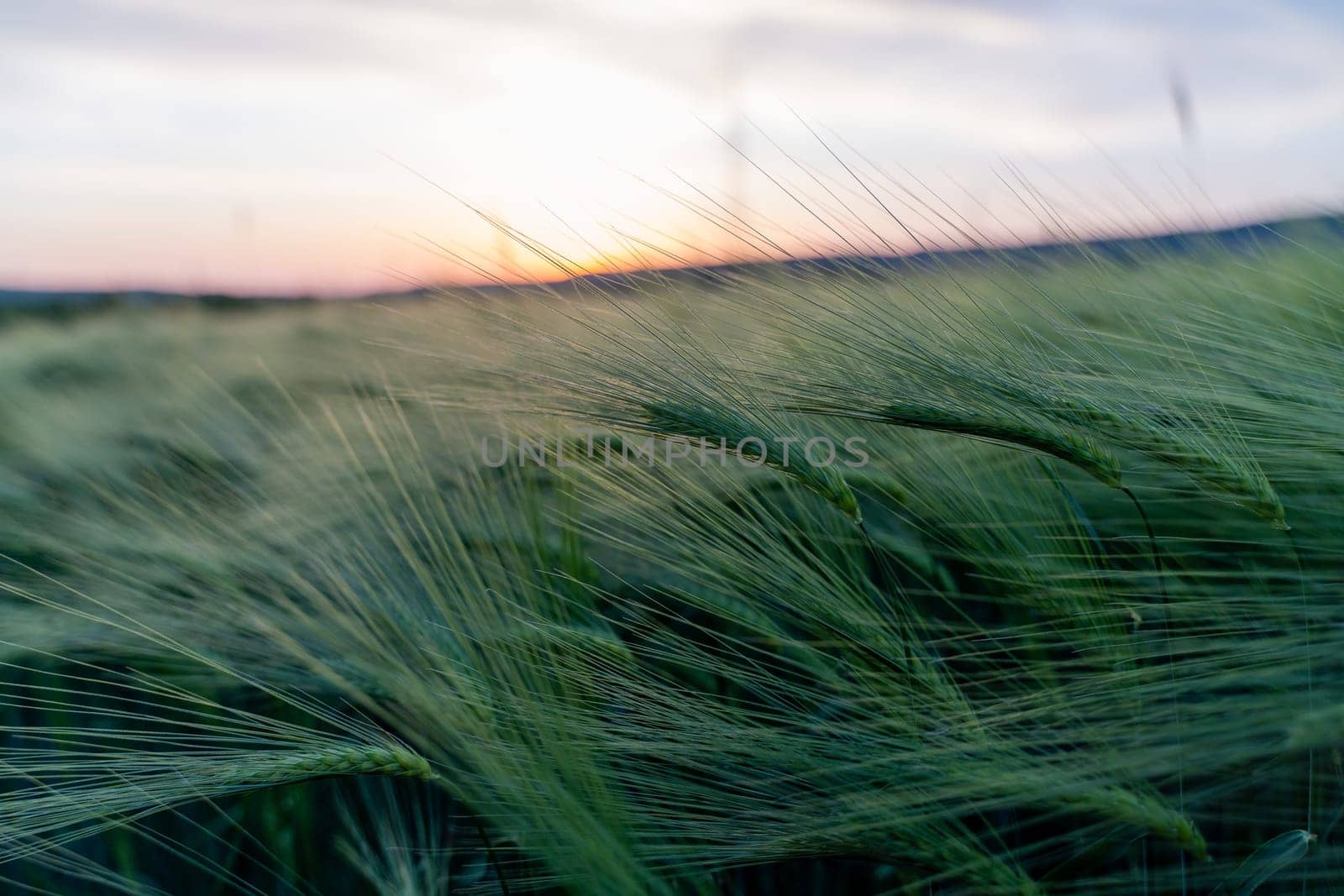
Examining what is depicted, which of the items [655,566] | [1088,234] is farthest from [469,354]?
[1088,234]

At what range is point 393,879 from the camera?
2.48ft

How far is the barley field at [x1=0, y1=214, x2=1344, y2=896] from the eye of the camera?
0.57 m

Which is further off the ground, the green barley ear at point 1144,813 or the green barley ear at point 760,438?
the green barley ear at point 760,438

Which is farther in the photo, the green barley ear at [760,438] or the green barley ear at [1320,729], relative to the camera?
the green barley ear at [760,438]

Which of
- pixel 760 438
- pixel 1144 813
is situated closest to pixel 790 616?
pixel 760 438

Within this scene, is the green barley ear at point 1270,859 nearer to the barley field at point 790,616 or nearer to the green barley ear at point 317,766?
the barley field at point 790,616

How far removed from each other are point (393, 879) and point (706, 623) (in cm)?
41

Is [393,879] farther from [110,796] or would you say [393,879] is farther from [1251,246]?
[1251,246]

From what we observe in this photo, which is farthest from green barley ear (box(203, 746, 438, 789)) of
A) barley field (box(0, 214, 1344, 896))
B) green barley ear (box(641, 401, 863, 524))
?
green barley ear (box(641, 401, 863, 524))

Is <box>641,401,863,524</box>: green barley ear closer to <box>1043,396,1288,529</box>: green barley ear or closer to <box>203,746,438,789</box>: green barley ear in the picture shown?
<box>1043,396,1288,529</box>: green barley ear

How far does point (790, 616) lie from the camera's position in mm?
739

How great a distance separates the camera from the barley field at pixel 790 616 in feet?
1.86

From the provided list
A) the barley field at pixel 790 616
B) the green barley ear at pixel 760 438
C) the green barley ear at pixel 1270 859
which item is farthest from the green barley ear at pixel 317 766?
the green barley ear at pixel 1270 859

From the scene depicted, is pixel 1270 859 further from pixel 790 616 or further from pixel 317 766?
pixel 317 766
